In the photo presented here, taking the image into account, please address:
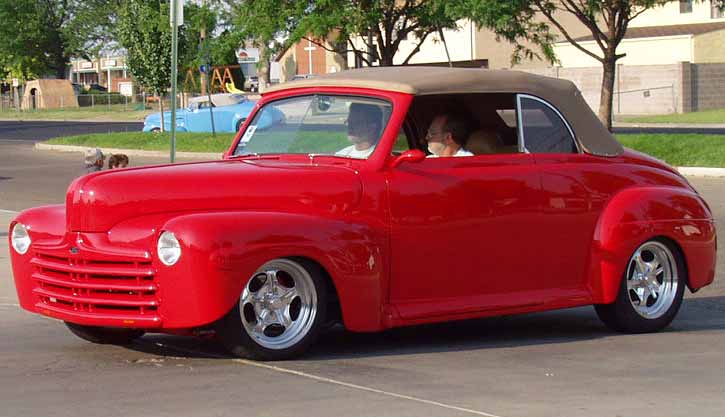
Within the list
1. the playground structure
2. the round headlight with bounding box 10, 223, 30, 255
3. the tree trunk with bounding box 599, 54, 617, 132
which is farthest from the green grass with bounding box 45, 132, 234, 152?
the playground structure

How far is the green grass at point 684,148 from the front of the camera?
74.8 feet

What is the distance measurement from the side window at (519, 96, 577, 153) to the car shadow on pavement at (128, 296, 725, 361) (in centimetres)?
119

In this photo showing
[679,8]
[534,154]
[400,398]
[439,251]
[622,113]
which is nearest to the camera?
[400,398]

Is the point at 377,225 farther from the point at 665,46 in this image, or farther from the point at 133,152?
the point at 665,46

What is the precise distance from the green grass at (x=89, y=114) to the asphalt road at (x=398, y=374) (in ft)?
171

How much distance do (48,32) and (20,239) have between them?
87135mm

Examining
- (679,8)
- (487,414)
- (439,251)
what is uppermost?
(679,8)

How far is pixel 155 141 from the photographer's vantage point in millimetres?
33531

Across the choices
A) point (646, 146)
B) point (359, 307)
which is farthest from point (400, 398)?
point (646, 146)

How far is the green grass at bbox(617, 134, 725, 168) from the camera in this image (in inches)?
898

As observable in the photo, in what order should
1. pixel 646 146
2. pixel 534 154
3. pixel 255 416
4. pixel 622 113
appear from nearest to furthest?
pixel 255 416
pixel 534 154
pixel 646 146
pixel 622 113

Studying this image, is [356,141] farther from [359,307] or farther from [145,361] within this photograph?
[145,361]

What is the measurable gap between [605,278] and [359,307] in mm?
1852

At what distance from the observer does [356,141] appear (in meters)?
7.53
